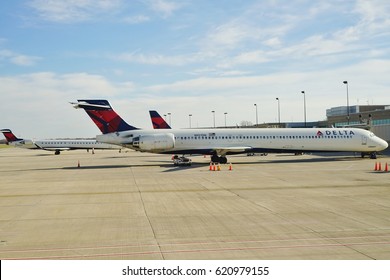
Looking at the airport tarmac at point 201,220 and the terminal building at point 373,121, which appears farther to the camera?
the terminal building at point 373,121

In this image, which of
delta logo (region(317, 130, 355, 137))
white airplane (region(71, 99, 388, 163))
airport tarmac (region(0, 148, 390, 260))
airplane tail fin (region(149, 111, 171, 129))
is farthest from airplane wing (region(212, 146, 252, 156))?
airplane tail fin (region(149, 111, 171, 129))

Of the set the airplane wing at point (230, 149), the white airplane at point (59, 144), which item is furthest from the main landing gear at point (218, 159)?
the white airplane at point (59, 144)

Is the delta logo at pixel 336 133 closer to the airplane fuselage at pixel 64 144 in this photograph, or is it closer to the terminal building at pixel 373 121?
the terminal building at pixel 373 121

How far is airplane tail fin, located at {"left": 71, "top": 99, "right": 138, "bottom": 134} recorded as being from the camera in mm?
34938

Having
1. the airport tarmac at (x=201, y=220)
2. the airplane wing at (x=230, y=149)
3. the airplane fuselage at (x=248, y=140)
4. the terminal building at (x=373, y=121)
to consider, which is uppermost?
the terminal building at (x=373, y=121)

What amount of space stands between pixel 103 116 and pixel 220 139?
10148 millimetres

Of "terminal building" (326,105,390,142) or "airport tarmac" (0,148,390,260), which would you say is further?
"terminal building" (326,105,390,142)

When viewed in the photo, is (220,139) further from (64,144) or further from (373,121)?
(64,144)

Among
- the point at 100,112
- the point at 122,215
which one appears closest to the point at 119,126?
the point at 100,112

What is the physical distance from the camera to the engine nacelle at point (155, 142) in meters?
34.7

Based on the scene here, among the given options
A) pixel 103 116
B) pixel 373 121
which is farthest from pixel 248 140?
pixel 373 121

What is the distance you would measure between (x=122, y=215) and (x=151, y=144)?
21.3 metres

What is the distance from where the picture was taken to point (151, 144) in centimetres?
3466

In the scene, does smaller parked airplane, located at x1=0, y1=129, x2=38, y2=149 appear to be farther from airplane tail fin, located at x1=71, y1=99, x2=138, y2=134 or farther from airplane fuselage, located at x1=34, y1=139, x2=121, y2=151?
airplane tail fin, located at x1=71, y1=99, x2=138, y2=134
